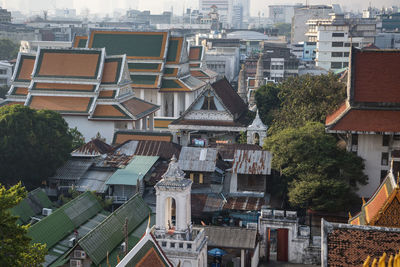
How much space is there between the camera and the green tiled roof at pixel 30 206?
1142 inches

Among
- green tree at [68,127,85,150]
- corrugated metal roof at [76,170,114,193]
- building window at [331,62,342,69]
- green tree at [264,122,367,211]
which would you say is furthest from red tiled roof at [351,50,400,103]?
building window at [331,62,342,69]

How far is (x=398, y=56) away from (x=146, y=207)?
592 inches

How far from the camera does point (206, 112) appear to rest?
147ft

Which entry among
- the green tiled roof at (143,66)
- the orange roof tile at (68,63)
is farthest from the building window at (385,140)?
the green tiled roof at (143,66)

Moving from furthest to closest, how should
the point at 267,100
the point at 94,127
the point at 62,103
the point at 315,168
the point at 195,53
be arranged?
the point at 195,53 < the point at 267,100 < the point at 62,103 < the point at 94,127 < the point at 315,168

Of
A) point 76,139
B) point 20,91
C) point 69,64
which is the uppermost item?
point 69,64

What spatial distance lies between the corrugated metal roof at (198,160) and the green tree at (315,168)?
2.97 metres

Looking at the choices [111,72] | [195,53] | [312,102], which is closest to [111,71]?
[111,72]

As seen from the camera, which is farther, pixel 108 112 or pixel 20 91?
pixel 20 91

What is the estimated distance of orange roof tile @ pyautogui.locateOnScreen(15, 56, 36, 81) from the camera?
1946 inches

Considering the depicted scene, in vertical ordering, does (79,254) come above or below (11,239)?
below

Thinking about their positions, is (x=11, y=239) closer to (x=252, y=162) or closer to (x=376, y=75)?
(x=252, y=162)

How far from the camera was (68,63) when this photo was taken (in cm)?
4716

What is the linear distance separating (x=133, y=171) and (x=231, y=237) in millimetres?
10609
